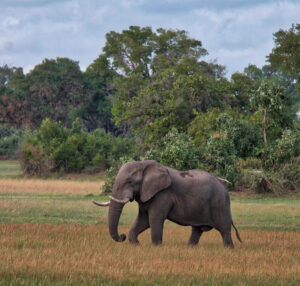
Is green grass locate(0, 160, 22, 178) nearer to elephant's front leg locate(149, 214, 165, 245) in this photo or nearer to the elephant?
the elephant

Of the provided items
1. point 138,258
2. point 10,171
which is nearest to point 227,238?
point 138,258

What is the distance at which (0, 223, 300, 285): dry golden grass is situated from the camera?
28.2 ft

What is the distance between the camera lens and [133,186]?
12438 mm

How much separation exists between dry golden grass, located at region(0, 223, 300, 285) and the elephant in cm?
49

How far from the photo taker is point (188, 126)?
3866 cm

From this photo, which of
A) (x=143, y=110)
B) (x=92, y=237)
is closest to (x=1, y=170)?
(x=143, y=110)

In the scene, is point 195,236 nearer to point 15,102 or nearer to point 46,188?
point 46,188

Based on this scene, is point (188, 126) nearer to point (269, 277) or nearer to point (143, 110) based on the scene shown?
point (143, 110)

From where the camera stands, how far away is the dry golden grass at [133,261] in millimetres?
8609

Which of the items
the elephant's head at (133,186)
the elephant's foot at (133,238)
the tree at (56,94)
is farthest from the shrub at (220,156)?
the tree at (56,94)

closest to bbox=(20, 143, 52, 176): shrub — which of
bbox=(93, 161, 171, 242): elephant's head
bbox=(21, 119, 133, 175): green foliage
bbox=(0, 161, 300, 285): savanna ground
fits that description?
bbox=(21, 119, 133, 175): green foliage

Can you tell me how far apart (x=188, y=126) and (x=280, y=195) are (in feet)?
34.9

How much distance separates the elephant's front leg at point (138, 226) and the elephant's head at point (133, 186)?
398mm

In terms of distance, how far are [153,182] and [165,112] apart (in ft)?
90.3
